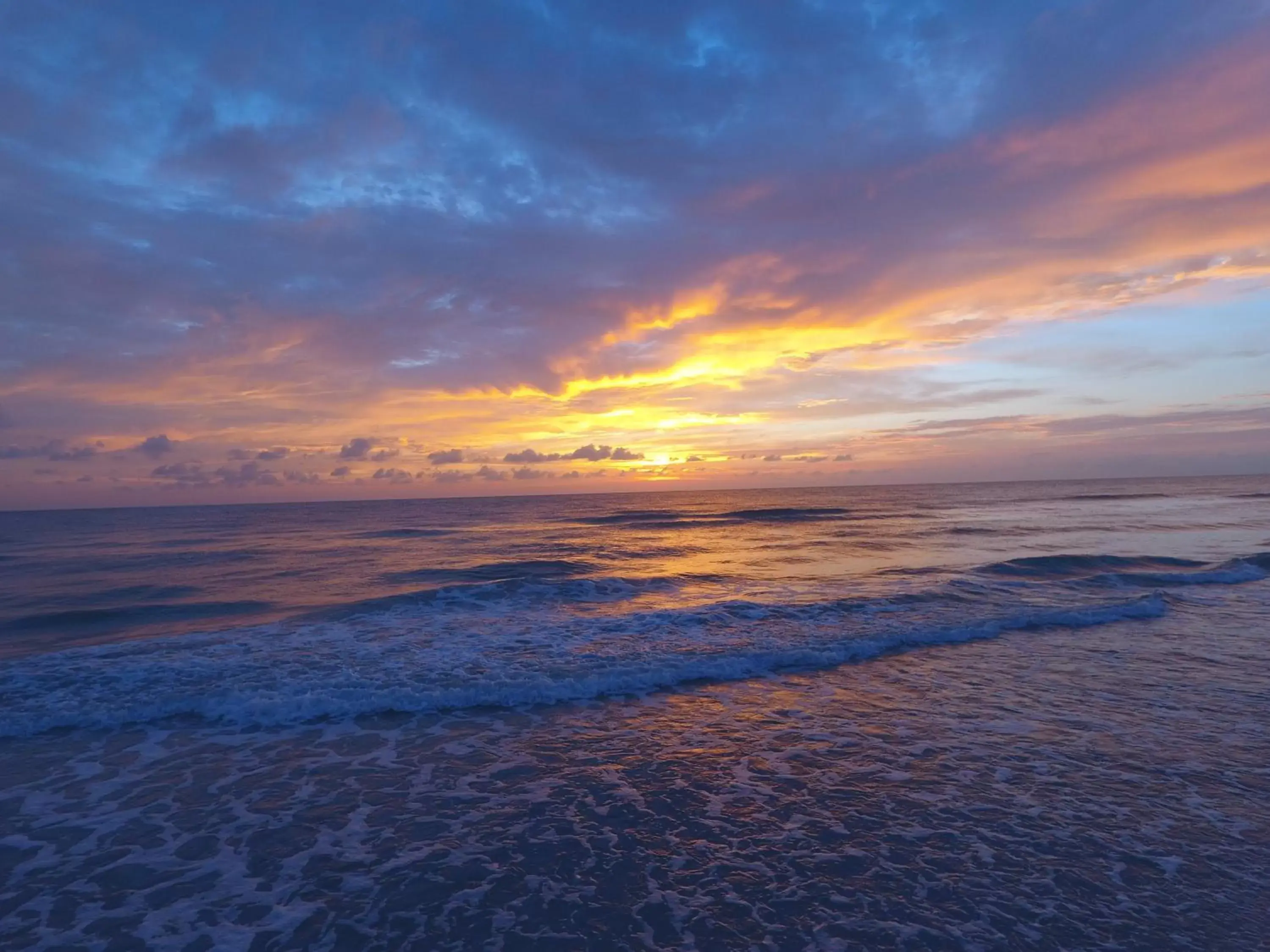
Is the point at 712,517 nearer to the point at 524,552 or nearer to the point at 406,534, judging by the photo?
the point at 406,534

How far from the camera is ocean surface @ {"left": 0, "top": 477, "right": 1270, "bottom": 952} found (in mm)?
5676

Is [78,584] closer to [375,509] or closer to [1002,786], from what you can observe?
[1002,786]

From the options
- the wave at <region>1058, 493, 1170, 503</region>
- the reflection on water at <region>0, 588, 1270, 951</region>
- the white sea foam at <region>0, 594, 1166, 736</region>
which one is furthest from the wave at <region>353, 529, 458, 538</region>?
the wave at <region>1058, 493, 1170, 503</region>

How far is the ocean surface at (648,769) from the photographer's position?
568cm

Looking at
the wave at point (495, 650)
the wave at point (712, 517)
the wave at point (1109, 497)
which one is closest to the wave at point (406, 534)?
the wave at point (712, 517)

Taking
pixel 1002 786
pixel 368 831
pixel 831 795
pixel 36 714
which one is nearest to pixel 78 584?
pixel 36 714

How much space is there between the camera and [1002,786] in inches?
304

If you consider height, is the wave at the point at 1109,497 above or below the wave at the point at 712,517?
below

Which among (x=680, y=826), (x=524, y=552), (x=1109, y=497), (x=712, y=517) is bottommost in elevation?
Answer: (x=1109, y=497)

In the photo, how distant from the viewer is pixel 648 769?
8.64 metres

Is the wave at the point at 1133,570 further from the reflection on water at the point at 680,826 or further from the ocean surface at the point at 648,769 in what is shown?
the reflection on water at the point at 680,826

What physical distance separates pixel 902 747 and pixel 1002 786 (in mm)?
1393

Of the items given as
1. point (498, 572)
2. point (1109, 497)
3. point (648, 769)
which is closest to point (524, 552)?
point (498, 572)

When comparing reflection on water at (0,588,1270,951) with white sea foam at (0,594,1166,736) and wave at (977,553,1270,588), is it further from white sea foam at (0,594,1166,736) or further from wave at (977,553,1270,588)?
wave at (977,553,1270,588)
